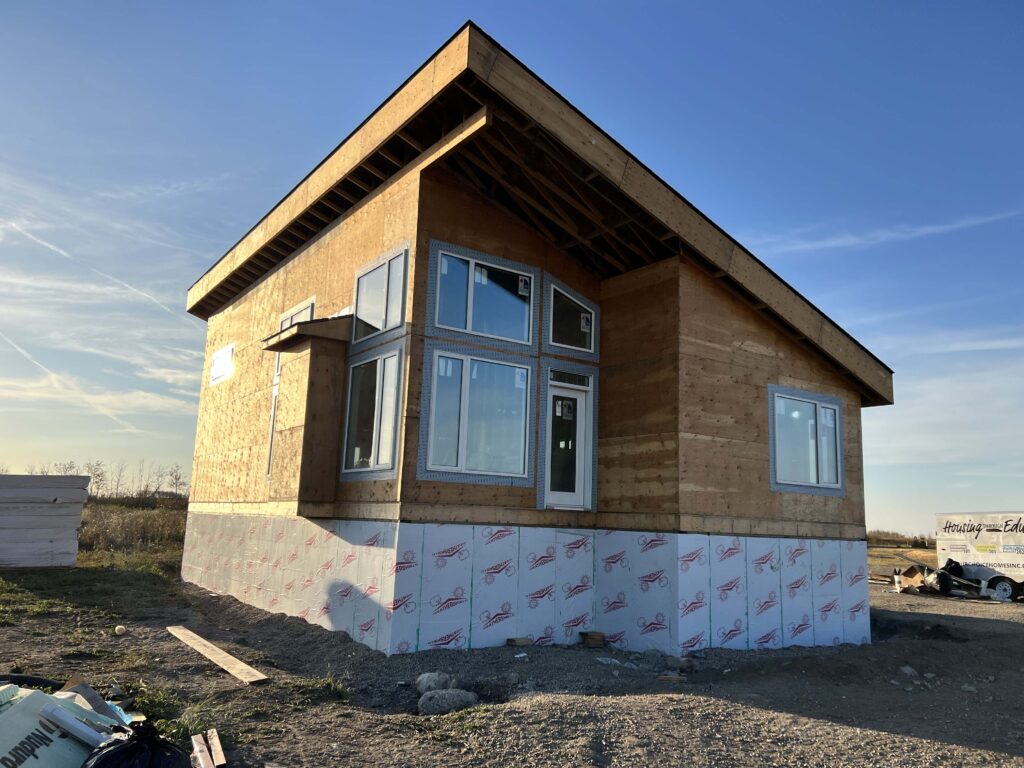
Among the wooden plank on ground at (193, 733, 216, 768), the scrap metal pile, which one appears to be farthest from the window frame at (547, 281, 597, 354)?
the scrap metal pile

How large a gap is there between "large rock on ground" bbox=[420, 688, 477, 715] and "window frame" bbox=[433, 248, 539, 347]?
15.8 ft

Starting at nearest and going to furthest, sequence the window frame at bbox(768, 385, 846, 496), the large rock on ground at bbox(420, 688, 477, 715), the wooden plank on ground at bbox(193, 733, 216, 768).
A: the wooden plank on ground at bbox(193, 733, 216, 768), the large rock on ground at bbox(420, 688, 477, 715), the window frame at bbox(768, 385, 846, 496)

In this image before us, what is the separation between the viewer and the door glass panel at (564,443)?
11.3 meters

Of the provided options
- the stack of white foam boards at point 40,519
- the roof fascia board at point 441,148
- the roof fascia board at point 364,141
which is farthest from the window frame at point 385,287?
the stack of white foam boards at point 40,519

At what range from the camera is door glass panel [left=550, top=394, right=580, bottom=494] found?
11.3 metres

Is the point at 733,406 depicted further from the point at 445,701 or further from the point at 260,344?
the point at 260,344

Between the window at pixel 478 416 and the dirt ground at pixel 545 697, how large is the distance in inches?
98.4

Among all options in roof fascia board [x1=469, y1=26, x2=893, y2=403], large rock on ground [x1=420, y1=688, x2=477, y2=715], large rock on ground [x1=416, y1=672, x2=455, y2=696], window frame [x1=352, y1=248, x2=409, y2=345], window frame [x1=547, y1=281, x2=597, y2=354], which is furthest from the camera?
window frame [x1=547, y1=281, x2=597, y2=354]

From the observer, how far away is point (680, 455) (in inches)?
415

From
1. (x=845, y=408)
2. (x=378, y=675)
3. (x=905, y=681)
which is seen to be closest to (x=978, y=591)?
(x=845, y=408)

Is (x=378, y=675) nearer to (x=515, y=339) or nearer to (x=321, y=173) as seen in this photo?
(x=515, y=339)

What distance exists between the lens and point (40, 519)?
1741 centimetres

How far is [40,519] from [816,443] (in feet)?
56.0

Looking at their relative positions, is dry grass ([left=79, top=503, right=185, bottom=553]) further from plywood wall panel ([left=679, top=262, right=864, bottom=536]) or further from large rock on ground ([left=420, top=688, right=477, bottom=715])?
plywood wall panel ([left=679, top=262, right=864, bottom=536])
